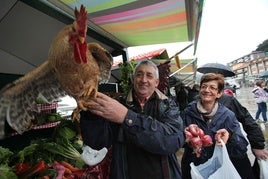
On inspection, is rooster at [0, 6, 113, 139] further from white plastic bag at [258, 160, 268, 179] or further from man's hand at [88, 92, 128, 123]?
white plastic bag at [258, 160, 268, 179]

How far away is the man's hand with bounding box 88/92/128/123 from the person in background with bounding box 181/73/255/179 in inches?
44.1

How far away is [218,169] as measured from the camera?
1920 mm

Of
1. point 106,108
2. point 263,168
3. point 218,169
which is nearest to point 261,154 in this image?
point 263,168

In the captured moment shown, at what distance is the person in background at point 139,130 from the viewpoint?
4.35ft

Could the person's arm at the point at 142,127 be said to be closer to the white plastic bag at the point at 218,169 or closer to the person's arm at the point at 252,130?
the white plastic bag at the point at 218,169

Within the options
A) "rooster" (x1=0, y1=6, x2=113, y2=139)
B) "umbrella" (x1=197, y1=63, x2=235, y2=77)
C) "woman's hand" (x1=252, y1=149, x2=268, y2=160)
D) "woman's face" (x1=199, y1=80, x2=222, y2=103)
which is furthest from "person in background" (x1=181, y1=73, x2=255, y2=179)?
"umbrella" (x1=197, y1=63, x2=235, y2=77)

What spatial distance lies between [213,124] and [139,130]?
1194 millimetres

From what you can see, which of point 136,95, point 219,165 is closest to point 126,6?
point 136,95

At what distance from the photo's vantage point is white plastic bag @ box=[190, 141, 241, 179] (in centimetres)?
189

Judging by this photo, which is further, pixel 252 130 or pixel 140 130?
pixel 252 130

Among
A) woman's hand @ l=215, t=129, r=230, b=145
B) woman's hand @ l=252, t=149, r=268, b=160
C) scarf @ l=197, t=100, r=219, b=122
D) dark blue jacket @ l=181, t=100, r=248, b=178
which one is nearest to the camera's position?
woman's hand @ l=215, t=129, r=230, b=145

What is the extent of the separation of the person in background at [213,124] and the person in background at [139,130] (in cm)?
76

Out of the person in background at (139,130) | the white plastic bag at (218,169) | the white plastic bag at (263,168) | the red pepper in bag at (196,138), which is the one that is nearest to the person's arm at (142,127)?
the person in background at (139,130)

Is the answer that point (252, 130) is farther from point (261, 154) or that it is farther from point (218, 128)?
point (218, 128)
